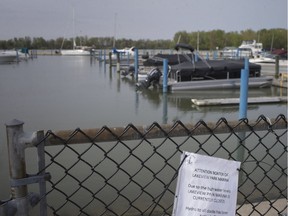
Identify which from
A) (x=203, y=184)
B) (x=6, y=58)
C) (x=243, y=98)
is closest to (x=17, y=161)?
(x=203, y=184)

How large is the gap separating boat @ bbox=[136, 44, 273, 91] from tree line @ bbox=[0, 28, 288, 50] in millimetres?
32656

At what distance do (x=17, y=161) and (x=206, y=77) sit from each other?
48.8 feet

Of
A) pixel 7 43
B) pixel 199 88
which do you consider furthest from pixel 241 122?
pixel 7 43

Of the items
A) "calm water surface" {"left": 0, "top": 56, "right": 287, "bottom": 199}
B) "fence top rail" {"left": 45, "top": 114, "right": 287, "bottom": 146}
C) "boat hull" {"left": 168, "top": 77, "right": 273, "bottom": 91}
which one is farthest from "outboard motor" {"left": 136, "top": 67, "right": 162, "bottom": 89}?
"fence top rail" {"left": 45, "top": 114, "right": 287, "bottom": 146}

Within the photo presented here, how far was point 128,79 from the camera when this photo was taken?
20.7 meters

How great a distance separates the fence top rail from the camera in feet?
4.69

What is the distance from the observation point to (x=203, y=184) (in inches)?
59.7

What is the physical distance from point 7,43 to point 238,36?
48.9 meters

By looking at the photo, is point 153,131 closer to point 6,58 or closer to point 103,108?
point 103,108

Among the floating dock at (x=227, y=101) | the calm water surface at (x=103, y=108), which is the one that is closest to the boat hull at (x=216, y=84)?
the calm water surface at (x=103, y=108)

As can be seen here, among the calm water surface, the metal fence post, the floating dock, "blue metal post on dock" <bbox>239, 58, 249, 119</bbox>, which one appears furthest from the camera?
the floating dock

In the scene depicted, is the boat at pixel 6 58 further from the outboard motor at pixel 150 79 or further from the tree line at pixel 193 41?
the outboard motor at pixel 150 79

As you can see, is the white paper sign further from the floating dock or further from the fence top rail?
the floating dock

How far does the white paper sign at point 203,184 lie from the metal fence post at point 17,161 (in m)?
0.67
